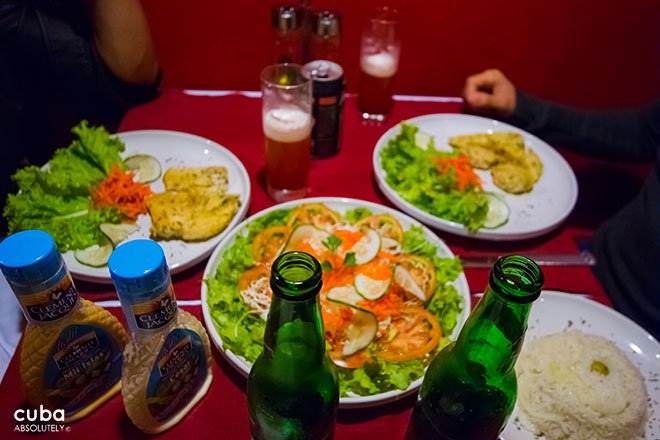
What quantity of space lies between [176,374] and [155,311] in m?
0.21

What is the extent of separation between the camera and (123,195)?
1634 mm

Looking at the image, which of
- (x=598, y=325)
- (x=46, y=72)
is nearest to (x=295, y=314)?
(x=598, y=325)

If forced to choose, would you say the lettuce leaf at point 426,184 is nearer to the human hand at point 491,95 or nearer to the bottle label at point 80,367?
the human hand at point 491,95

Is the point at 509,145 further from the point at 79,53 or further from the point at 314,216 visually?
the point at 79,53

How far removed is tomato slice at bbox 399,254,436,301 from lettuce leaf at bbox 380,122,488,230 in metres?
0.27

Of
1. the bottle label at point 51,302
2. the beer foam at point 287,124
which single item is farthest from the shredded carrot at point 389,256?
the bottle label at point 51,302

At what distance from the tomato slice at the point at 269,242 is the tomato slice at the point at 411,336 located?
40 centimetres

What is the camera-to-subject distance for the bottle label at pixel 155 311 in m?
0.83

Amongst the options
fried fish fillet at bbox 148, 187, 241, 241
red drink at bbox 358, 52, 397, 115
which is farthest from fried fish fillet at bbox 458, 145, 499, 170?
fried fish fillet at bbox 148, 187, 241, 241

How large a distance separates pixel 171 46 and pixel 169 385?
1984 mm

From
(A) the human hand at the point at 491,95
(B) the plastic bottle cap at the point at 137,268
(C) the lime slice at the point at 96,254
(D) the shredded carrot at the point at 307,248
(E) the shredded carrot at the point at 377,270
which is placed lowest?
(E) the shredded carrot at the point at 377,270

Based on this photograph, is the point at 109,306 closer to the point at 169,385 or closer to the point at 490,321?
the point at 169,385

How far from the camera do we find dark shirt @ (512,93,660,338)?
5.78 ft

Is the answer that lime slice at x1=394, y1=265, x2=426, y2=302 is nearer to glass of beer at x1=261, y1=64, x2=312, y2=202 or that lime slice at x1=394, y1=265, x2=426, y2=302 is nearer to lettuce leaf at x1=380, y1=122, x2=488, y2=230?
lettuce leaf at x1=380, y1=122, x2=488, y2=230
